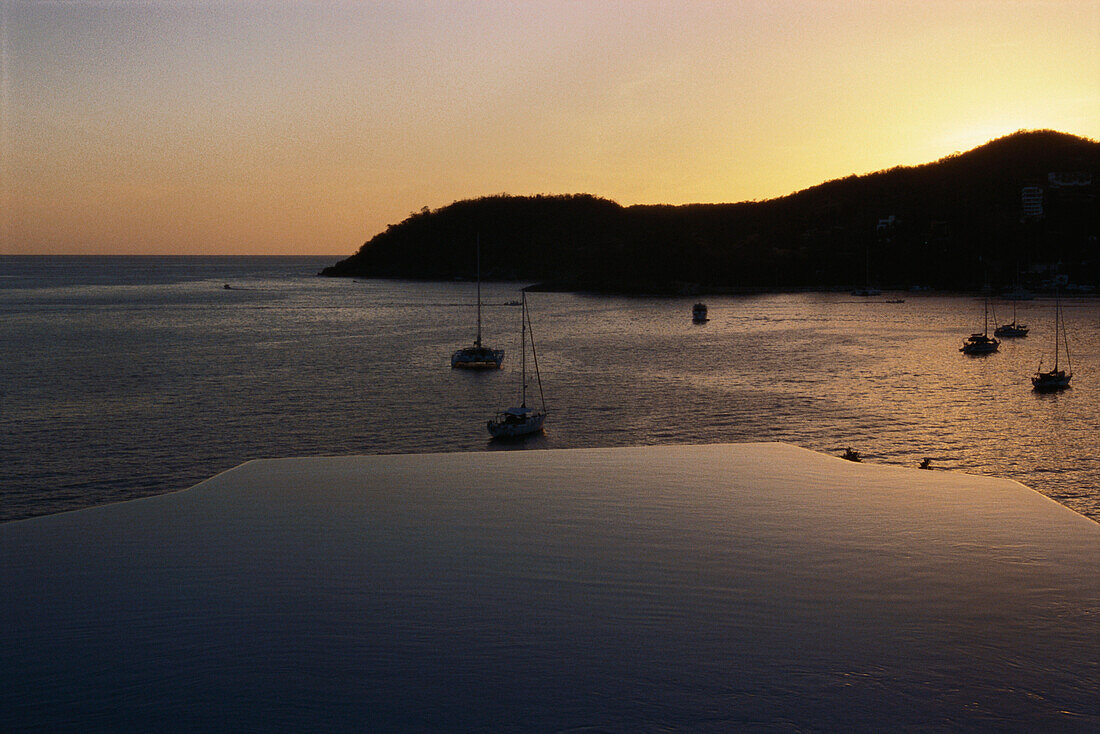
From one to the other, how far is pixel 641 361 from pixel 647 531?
29564 mm

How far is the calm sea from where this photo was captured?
17.4 m

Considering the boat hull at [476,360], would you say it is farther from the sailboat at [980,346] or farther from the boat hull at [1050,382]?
the sailboat at [980,346]

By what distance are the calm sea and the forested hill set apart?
46.7 metres

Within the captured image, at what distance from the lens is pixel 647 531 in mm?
6199

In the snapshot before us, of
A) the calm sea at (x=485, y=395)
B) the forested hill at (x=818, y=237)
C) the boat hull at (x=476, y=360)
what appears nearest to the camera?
the calm sea at (x=485, y=395)

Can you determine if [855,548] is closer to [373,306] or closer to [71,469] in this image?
[71,469]

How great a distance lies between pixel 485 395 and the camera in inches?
1032

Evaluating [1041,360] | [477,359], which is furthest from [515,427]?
[1041,360]

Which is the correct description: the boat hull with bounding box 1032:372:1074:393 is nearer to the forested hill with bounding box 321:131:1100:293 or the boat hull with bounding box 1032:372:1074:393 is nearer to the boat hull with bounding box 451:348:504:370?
the boat hull with bounding box 451:348:504:370

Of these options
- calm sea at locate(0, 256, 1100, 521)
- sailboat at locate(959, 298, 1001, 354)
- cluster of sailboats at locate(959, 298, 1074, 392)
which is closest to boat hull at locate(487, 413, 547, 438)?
calm sea at locate(0, 256, 1100, 521)

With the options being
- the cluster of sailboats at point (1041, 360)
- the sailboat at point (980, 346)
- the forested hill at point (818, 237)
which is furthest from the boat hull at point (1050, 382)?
the forested hill at point (818, 237)

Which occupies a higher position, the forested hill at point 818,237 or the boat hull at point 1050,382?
the forested hill at point 818,237

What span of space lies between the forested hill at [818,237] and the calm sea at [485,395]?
46674 mm

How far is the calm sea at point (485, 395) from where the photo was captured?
1738cm
